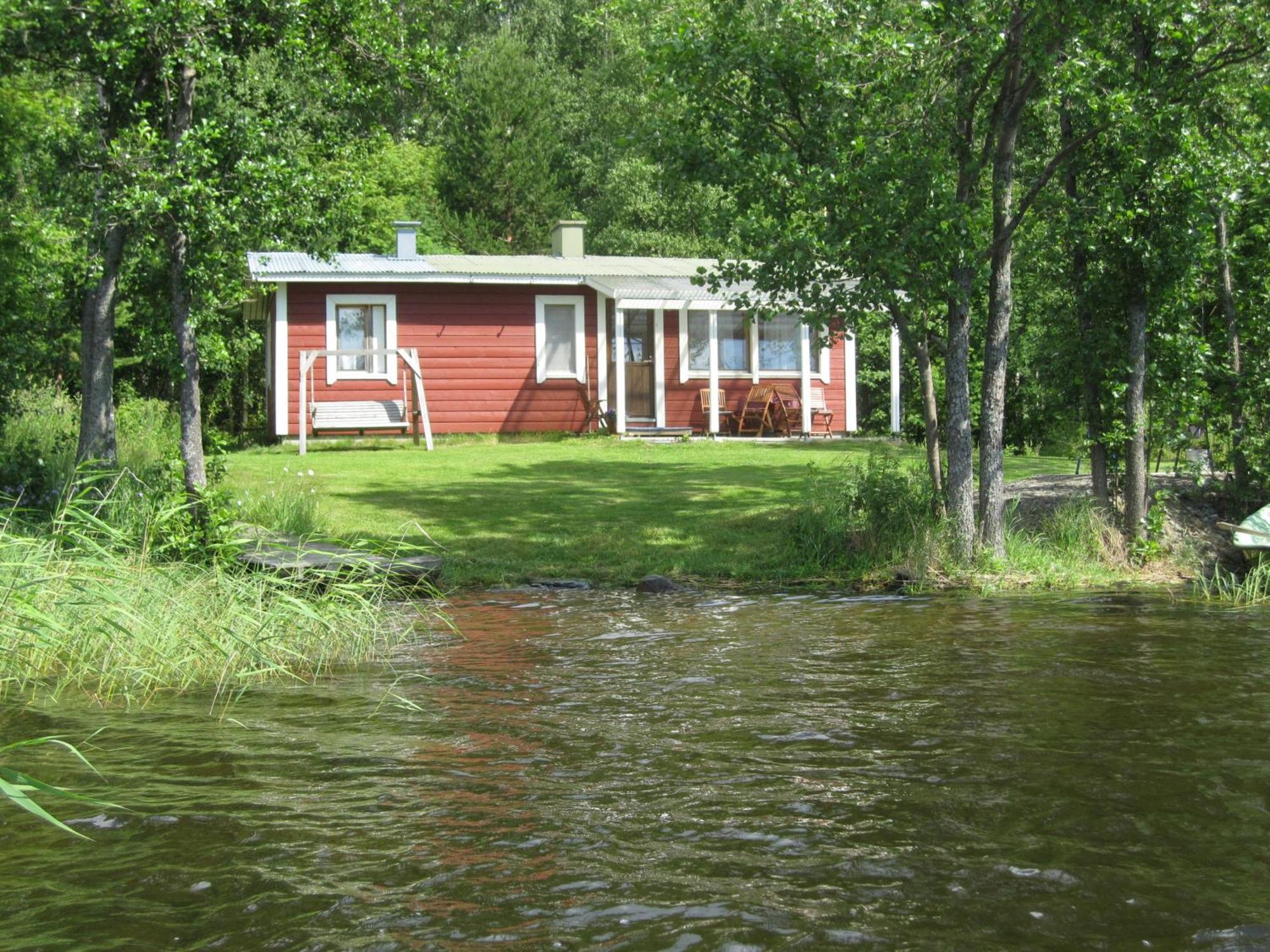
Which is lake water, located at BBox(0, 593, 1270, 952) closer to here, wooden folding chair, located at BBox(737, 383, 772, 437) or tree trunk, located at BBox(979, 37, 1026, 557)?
tree trunk, located at BBox(979, 37, 1026, 557)

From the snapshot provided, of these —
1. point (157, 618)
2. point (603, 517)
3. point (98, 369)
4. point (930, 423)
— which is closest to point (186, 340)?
point (98, 369)

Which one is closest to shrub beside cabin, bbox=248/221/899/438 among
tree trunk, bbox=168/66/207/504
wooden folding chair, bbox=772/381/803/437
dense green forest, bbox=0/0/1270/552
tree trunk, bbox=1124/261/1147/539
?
wooden folding chair, bbox=772/381/803/437

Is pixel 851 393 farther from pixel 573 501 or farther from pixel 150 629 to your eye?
pixel 150 629

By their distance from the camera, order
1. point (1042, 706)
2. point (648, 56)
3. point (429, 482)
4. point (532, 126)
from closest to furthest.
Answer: point (1042, 706) < point (648, 56) < point (429, 482) < point (532, 126)

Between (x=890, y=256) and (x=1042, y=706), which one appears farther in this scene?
(x=890, y=256)

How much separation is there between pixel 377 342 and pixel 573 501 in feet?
32.6

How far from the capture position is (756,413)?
24812 mm

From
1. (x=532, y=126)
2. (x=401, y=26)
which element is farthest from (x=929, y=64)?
(x=532, y=126)

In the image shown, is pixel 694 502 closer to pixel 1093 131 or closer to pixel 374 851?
pixel 1093 131

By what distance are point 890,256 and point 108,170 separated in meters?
6.53

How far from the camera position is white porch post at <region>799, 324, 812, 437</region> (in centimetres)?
2450

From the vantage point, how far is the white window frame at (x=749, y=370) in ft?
81.4

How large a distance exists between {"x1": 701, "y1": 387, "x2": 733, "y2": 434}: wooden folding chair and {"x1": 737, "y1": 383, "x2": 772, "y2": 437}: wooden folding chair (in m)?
0.21

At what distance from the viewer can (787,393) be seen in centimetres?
2517
